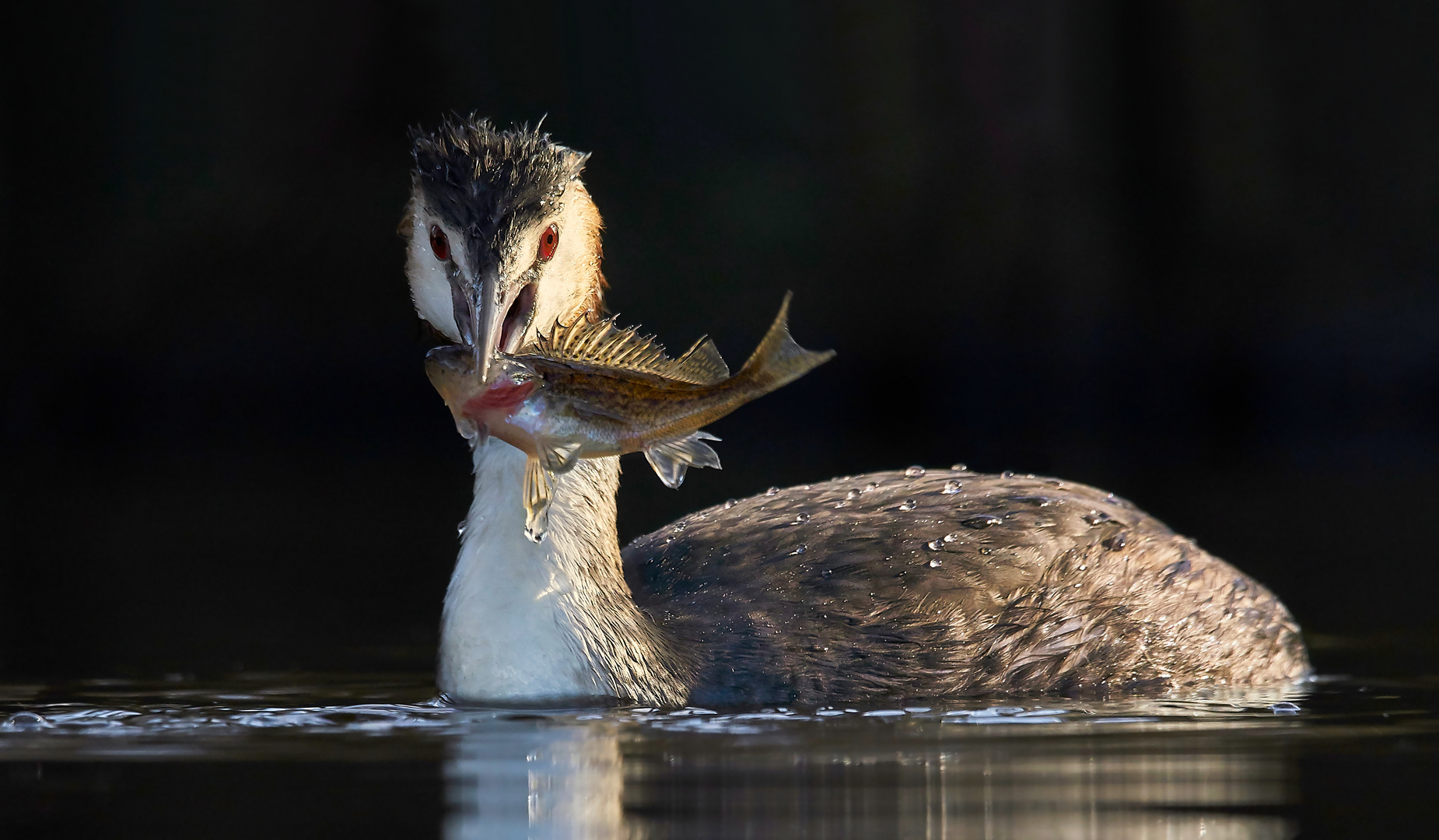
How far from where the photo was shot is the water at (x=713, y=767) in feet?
16.4

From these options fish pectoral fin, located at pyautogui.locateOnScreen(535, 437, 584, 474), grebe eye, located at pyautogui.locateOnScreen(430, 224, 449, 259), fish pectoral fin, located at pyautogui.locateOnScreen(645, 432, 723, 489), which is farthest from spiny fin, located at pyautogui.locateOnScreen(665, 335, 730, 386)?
grebe eye, located at pyautogui.locateOnScreen(430, 224, 449, 259)

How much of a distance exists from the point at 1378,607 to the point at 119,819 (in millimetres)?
6354

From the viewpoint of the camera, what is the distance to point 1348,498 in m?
15.4

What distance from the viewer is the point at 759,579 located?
24.5ft

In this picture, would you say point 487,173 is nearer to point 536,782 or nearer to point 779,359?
point 779,359

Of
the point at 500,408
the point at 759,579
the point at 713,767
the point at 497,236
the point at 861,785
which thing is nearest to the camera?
the point at 861,785

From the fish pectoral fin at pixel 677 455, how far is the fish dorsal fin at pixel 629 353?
19cm

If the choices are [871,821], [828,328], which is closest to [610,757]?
[871,821]

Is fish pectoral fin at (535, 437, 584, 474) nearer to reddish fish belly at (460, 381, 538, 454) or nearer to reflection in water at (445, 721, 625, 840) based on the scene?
reddish fish belly at (460, 381, 538, 454)

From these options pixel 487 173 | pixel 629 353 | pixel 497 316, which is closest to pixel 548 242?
pixel 487 173

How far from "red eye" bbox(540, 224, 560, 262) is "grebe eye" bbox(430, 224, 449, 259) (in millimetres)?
313

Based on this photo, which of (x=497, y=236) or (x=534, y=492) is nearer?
(x=534, y=492)

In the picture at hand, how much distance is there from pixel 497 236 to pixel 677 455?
3.09ft

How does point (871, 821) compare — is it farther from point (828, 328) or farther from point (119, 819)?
point (828, 328)
